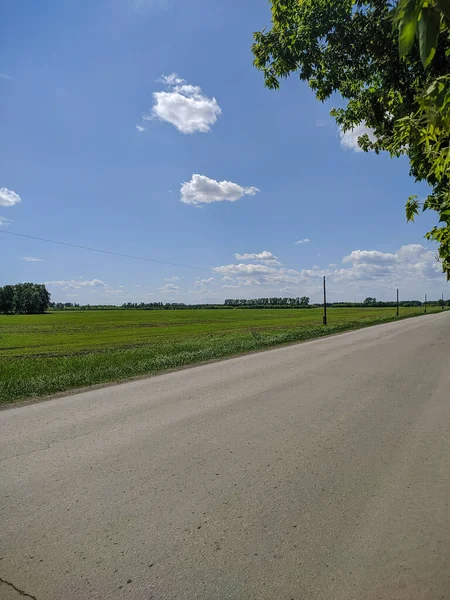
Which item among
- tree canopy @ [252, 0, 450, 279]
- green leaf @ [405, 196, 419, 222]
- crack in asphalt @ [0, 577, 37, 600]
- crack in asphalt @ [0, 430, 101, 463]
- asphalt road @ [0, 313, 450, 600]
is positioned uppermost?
tree canopy @ [252, 0, 450, 279]

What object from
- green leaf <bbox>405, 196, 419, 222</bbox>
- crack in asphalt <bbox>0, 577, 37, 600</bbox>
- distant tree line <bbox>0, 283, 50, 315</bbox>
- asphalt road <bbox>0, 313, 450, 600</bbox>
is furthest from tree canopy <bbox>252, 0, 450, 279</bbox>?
distant tree line <bbox>0, 283, 50, 315</bbox>

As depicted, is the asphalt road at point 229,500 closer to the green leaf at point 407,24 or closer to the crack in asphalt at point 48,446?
the crack in asphalt at point 48,446

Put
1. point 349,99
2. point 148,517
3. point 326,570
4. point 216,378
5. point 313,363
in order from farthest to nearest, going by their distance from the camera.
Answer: point 313,363 < point 216,378 < point 349,99 < point 148,517 < point 326,570

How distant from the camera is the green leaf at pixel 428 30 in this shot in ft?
3.12

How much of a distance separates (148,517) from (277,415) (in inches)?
127

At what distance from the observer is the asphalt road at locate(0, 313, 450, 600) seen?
245cm

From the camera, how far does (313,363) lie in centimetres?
1134

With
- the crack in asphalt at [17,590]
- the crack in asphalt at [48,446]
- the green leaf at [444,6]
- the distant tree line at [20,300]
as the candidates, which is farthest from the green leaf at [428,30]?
the distant tree line at [20,300]

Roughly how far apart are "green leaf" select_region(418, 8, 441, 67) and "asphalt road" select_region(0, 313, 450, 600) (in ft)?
9.27

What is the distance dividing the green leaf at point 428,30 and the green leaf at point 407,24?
0.02 meters

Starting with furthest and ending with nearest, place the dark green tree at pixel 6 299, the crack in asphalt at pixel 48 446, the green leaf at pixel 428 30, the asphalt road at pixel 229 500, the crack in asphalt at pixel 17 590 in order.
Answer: the dark green tree at pixel 6 299
the crack in asphalt at pixel 48 446
the asphalt road at pixel 229 500
the crack in asphalt at pixel 17 590
the green leaf at pixel 428 30

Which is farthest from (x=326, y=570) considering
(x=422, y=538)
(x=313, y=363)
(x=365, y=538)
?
(x=313, y=363)

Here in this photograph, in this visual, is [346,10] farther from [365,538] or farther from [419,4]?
[365,538]

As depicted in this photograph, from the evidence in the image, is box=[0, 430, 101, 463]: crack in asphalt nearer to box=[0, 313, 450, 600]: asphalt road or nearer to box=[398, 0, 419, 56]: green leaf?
box=[0, 313, 450, 600]: asphalt road
